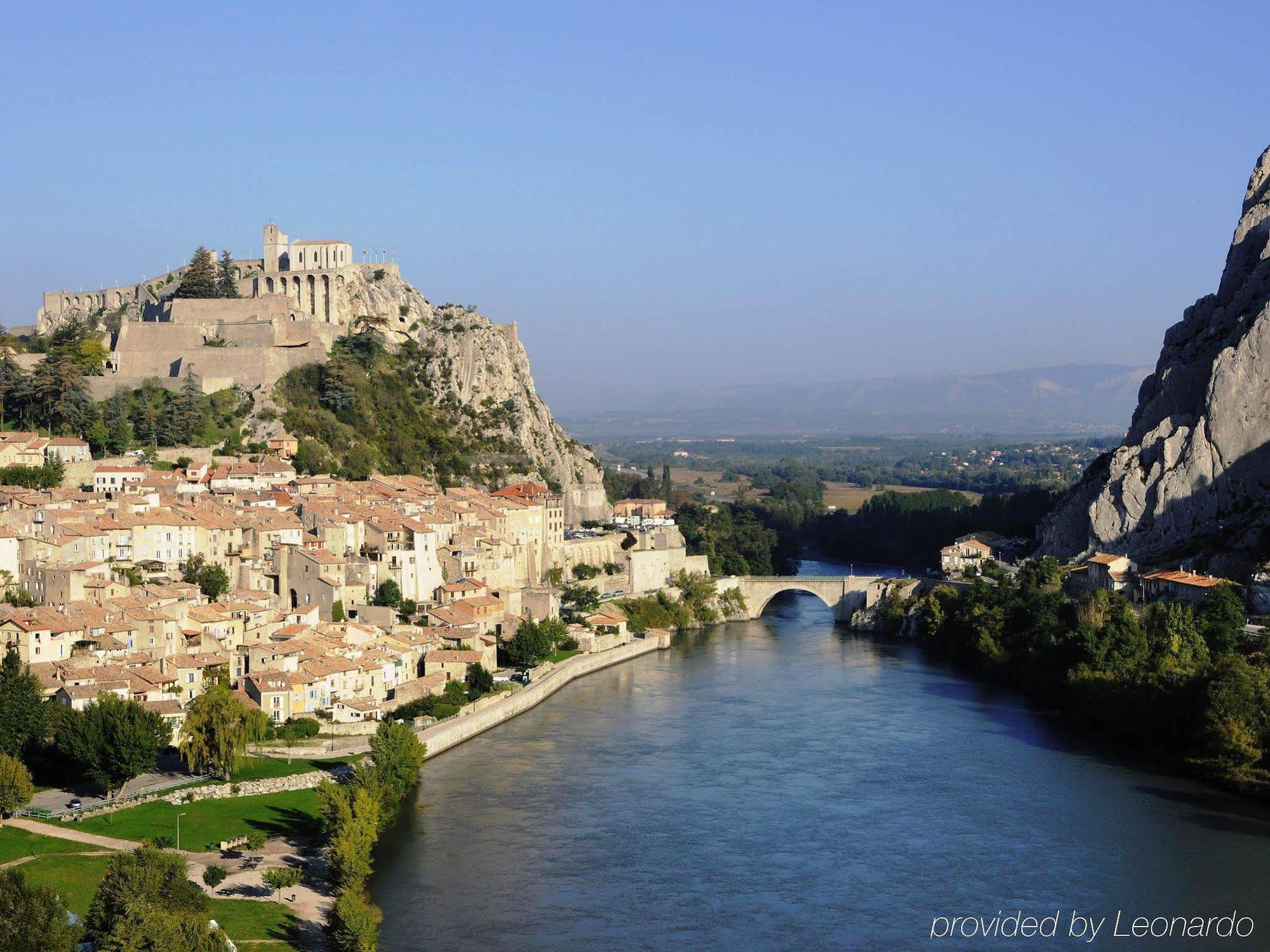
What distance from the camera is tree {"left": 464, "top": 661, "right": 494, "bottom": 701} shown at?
26.3 meters

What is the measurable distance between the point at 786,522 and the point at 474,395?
18001 millimetres

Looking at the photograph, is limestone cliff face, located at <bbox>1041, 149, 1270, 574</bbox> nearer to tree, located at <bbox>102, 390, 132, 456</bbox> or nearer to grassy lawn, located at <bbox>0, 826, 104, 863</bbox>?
tree, located at <bbox>102, 390, 132, 456</bbox>

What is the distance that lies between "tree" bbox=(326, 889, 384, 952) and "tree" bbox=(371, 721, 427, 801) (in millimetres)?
3962

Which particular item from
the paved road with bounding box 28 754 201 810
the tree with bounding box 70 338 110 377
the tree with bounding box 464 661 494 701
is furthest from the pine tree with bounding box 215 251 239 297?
the paved road with bounding box 28 754 201 810

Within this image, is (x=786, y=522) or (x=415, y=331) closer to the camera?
(x=415, y=331)

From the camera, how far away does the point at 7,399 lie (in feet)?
116

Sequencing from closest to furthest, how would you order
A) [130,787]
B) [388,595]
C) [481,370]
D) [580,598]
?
[130,787]
[388,595]
[580,598]
[481,370]

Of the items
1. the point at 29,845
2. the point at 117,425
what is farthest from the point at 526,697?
the point at 117,425

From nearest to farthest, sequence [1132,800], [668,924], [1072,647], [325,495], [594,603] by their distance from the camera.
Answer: [668,924] < [1132,800] < [1072,647] < [325,495] < [594,603]

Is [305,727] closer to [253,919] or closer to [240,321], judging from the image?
[253,919]

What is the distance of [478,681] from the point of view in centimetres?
2658

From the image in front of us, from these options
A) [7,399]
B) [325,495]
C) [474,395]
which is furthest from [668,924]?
[474,395]

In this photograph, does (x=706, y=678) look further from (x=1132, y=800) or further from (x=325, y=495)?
(x=1132, y=800)

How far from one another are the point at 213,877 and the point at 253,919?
98 cm
